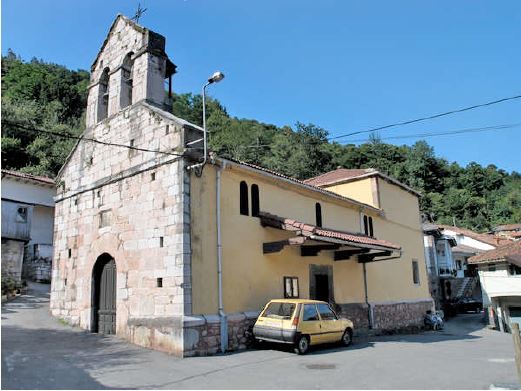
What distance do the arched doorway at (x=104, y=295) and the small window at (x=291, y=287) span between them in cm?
542

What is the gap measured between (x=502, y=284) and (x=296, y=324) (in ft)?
71.7

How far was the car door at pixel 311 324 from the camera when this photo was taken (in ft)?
39.3

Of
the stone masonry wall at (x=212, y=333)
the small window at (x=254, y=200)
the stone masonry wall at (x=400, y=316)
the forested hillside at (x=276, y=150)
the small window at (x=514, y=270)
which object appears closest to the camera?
the stone masonry wall at (x=212, y=333)

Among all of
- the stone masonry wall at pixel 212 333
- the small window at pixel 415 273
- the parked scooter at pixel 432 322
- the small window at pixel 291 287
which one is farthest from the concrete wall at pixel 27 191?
the parked scooter at pixel 432 322

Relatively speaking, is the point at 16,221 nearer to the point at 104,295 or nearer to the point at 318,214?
the point at 104,295

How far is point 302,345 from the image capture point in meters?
11.7

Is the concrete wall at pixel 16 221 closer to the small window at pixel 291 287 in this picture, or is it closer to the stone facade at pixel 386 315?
the small window at pixel 291 287

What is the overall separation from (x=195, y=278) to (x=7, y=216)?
55.9 ft

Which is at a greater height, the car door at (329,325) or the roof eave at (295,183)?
the roof eave at (295,183)

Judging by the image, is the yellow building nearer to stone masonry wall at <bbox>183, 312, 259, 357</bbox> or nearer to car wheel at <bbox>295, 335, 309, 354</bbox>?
stone masonry wall at <bbox>183, 312, 259, 357</bbox>

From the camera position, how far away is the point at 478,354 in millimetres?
12781

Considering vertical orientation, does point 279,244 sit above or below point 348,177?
below

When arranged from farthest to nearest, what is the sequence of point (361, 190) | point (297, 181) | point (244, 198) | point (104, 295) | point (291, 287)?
1. point (361, 190)
2. point (297, 181)
3. point (291, 287)
4. point (104, 295)
5. point (244, 198)

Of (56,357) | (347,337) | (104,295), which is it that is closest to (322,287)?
(347,337)
